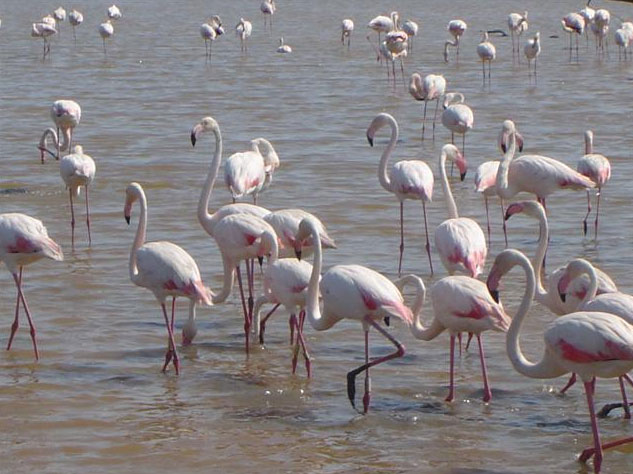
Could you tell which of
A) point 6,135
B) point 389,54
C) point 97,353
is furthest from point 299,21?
point 97,353

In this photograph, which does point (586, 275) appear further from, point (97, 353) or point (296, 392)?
point (97, 353)

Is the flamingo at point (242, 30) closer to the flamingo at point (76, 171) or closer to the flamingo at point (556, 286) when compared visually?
the flamingo at point (76, 171)

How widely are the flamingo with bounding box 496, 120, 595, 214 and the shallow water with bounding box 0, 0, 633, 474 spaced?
46cm

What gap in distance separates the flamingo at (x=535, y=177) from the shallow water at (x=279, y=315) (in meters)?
0.46

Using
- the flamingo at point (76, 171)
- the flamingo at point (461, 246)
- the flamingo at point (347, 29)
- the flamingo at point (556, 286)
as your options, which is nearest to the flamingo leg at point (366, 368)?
the flamingo at point (556, 286)

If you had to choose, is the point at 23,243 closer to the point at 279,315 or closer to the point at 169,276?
the point at 169,276

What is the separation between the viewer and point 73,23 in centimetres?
2845

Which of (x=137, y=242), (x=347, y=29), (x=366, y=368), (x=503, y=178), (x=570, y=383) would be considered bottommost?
(x=570, y=383)

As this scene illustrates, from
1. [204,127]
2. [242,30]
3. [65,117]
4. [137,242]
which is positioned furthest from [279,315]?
[242,30]

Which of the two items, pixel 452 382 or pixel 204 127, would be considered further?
pixel 204 127

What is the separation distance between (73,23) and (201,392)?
22942 millimetres

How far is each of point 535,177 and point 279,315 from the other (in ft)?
7.16

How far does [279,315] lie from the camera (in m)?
7.88

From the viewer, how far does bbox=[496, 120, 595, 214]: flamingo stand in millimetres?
9062
